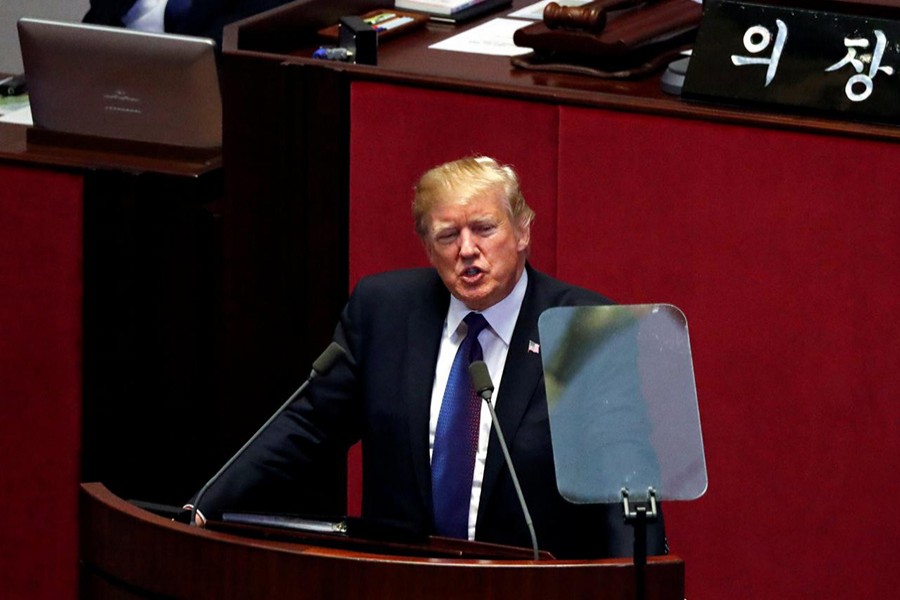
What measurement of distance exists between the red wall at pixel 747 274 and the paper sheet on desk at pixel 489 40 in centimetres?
38

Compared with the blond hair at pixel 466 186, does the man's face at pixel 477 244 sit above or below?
below

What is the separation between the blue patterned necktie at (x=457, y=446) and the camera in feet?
9.16

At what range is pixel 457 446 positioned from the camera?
9.18 ft

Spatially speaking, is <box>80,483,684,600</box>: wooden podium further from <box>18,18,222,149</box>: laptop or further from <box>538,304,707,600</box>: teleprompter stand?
<box>18,18,222,149</box>: laptop

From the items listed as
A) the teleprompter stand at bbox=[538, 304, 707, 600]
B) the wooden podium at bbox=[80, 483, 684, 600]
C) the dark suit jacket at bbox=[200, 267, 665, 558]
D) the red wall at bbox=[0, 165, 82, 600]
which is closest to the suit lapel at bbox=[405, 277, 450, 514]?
the dark suit jacket at bbox=[200, 267, 665, 558]

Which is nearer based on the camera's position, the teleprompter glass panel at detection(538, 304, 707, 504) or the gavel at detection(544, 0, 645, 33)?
the teleprompter glass panel at detection(538, 304, 707, 504)

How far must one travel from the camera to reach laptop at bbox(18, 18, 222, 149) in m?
3.69

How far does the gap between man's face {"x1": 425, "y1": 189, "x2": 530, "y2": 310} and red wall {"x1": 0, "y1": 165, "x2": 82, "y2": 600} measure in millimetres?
1187

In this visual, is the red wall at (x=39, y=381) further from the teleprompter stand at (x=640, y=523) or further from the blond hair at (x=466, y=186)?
the teleprompter stand at (x=640, y=523)

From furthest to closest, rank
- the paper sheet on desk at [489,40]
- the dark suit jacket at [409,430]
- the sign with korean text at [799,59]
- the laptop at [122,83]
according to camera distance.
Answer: the paper sheet on desk at [489,40] < the laptop at [122,83] < the sign with korean text at [799,59] < the dark suit jacket at [409,430]

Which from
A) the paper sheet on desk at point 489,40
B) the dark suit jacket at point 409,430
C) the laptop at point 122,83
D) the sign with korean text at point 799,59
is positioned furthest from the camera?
the paper sheet on desk at point 489,40

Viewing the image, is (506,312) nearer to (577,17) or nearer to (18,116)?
(577,17)

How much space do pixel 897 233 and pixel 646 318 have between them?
3.52ft

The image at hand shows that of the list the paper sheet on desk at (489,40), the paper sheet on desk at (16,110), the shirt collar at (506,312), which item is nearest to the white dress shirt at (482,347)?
the shirt collar at (506,312)
